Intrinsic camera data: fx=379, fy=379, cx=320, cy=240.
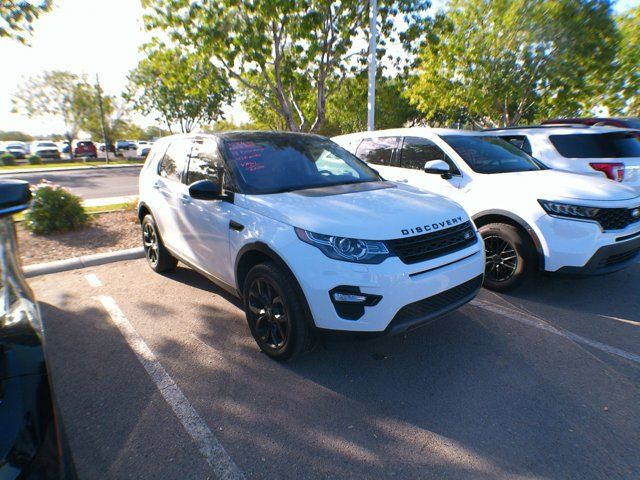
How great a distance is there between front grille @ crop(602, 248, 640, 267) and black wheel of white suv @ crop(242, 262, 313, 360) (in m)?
3.03

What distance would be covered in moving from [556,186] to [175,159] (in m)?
4.08

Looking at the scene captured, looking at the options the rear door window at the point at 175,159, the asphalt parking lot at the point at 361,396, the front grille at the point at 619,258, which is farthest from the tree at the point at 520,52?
the asphalt parking lot at the point at 361,396

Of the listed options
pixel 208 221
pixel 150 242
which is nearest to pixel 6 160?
pixel 150 242

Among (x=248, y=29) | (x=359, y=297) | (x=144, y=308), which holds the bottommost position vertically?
(x=144, y=308)

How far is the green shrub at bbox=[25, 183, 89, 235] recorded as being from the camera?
6387 mm

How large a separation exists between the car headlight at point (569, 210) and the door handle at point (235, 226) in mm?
2944

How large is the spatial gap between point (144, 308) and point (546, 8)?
15.9 m

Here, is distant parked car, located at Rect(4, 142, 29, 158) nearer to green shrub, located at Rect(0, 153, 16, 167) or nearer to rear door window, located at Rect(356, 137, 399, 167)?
green shrub, located at Rect(0, 153, 16, 167)

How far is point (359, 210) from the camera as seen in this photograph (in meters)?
2.79

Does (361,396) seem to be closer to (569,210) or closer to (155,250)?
(569,210)

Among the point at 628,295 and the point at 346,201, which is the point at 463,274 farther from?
the point at 628,295

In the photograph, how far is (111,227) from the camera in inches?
275

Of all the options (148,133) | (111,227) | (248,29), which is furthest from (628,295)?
(148,133)

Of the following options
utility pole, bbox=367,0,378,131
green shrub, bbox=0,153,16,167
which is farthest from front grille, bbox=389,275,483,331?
green shrub, bbox=0,153,16,167
